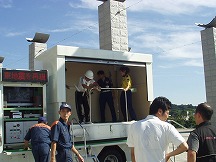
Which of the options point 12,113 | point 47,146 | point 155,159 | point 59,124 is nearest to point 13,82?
point 12,113

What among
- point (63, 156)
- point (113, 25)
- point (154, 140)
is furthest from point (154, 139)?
point (113, 25)

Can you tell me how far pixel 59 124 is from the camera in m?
5.02

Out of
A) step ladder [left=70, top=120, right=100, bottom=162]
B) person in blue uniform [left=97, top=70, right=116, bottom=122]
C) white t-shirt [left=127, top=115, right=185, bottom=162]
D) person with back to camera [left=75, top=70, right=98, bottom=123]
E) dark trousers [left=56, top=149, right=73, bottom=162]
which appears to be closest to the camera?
white t-shirt [left=127, top=115, right=185, bottom=162]

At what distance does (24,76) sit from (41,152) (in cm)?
177

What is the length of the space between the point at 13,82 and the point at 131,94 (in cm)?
364

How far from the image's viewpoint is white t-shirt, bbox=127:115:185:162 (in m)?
3.23

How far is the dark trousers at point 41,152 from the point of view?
5785 millimetres

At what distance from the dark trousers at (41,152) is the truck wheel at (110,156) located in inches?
71.1

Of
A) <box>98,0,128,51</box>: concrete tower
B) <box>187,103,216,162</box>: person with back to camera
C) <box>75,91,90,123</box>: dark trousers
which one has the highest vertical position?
<box>98,0,128,51</box>: concrete tower

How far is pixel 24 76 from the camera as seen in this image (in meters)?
6.68

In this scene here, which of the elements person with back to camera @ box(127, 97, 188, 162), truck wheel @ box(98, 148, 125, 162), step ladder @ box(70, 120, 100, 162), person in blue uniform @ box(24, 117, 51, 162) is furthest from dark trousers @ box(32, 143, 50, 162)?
person with back to camera @ box(127, 97, 188, 162)

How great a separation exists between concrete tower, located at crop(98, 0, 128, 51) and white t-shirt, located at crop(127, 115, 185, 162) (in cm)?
840

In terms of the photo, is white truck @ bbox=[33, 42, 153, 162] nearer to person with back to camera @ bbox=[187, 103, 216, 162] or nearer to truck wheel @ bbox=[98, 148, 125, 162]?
truck wheel @ bbox=[98, 148, 125, 162]

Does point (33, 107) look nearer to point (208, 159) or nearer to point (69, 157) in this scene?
point (69, 157)
